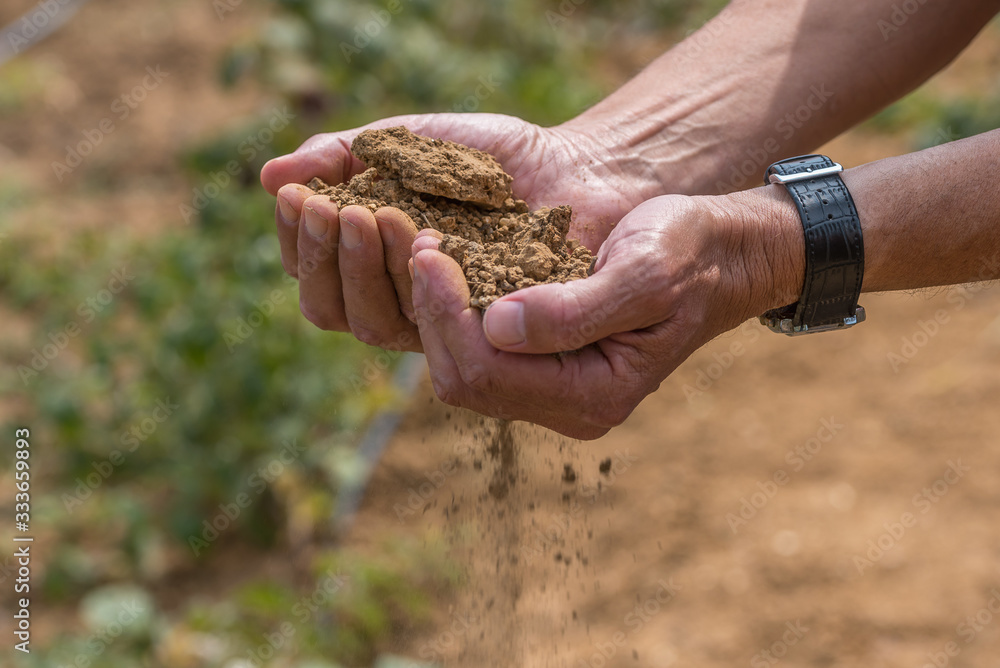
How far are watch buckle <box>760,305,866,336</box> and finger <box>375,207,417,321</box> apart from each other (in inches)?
27.4

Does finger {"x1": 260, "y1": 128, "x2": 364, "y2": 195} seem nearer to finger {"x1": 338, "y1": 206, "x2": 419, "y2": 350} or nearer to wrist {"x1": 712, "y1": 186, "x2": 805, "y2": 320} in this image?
finger {"x1": 338, "y1": 206, "x2": 419, "y2": 350}

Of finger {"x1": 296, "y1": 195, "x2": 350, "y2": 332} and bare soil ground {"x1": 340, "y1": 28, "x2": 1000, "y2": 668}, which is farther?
bare soil ground {"x1": 340, "y1": 28, "x2": 1000, "y2": 668}

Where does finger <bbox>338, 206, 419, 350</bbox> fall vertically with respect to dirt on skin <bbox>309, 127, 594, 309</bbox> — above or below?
below

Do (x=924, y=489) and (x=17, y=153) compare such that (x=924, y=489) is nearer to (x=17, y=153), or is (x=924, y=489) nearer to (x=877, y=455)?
(x=877, y=455)

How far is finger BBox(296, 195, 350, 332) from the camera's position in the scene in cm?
163

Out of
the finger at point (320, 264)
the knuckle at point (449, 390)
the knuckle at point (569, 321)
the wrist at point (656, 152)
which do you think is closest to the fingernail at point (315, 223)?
the finger at point (320, 264)

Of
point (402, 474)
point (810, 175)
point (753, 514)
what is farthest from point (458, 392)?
point (753, 514)

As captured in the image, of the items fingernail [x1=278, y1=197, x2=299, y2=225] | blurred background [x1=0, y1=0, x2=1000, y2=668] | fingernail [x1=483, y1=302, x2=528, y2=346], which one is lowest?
blurred background [x1=0, y1=0, x2=1000, y2=668]

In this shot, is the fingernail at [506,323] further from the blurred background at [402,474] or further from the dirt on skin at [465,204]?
the blurred background at [402,474]

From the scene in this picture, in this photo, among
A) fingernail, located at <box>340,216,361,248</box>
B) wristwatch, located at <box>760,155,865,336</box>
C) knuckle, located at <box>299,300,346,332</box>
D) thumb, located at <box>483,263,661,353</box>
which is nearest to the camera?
thumb, located at <box>483,263,661,353</box>

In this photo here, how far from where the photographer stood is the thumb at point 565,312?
1373 mm

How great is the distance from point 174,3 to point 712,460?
16.3ft

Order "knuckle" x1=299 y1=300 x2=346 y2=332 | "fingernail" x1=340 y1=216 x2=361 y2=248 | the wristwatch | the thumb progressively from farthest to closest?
"knuckle" x1=299 y1=300 x2=346 y2=332 → "fingernail" x1=340 y1=216 x2=361 y2=248 → the wristwatch → the thumb

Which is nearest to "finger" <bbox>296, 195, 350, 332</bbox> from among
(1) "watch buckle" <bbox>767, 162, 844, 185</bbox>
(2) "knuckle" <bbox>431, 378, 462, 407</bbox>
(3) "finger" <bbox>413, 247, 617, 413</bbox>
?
(3) "finger" <bbox>413, 247, 617, 413</bbox>
